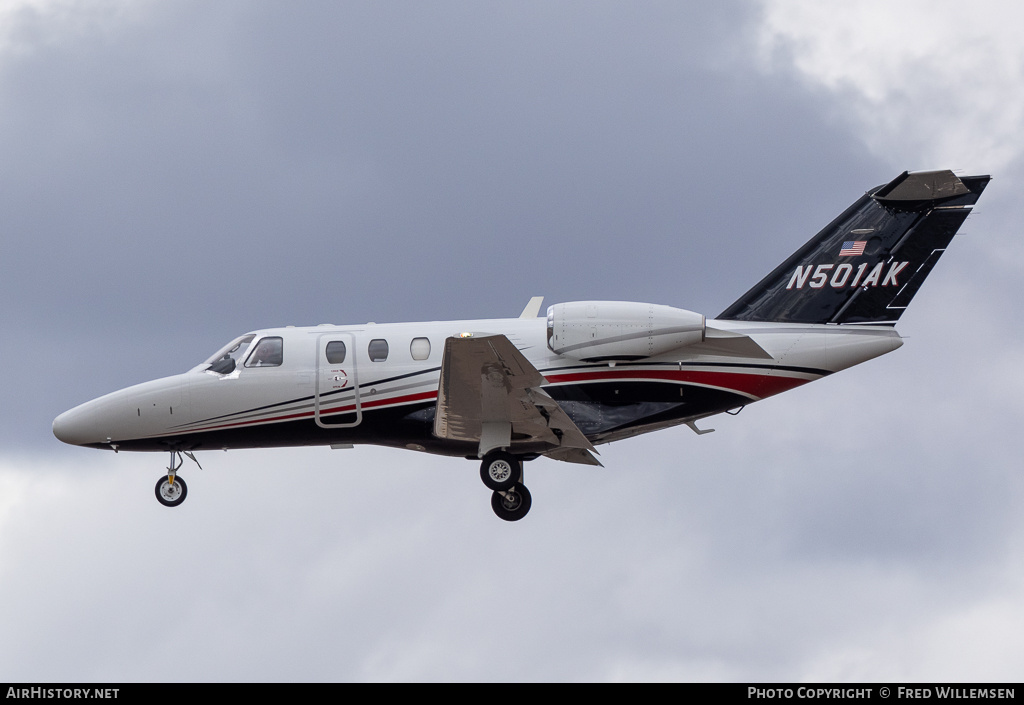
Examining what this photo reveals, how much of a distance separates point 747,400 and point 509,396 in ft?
15.4

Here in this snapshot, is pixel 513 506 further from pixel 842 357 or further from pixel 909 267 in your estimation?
pixel 909 267

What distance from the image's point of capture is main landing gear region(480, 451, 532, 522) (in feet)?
87.9

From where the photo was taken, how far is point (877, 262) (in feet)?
90.5

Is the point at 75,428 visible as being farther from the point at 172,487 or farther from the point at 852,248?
the point at 852,248

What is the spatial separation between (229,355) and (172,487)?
2.98 m

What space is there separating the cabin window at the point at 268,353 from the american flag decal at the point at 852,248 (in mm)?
10995

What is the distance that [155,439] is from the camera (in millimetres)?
28797

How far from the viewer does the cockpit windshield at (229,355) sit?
28.4 meters

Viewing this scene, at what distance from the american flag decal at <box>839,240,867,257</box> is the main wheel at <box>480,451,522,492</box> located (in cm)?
758

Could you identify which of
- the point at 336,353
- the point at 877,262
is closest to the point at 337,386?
the point at 336,353

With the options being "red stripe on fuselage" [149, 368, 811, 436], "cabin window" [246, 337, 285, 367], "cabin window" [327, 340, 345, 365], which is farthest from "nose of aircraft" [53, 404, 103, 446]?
"red stripe on fuselage" [149, 368, 811, 436]

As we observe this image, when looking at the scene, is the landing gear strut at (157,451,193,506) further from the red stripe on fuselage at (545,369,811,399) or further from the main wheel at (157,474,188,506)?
the red stripe on fuselage at (545,369,811,399)

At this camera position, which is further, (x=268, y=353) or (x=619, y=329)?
(x=268, y=353)

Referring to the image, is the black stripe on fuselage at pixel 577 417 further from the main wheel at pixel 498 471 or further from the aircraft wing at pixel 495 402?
the main wheel at pixel 498 471
